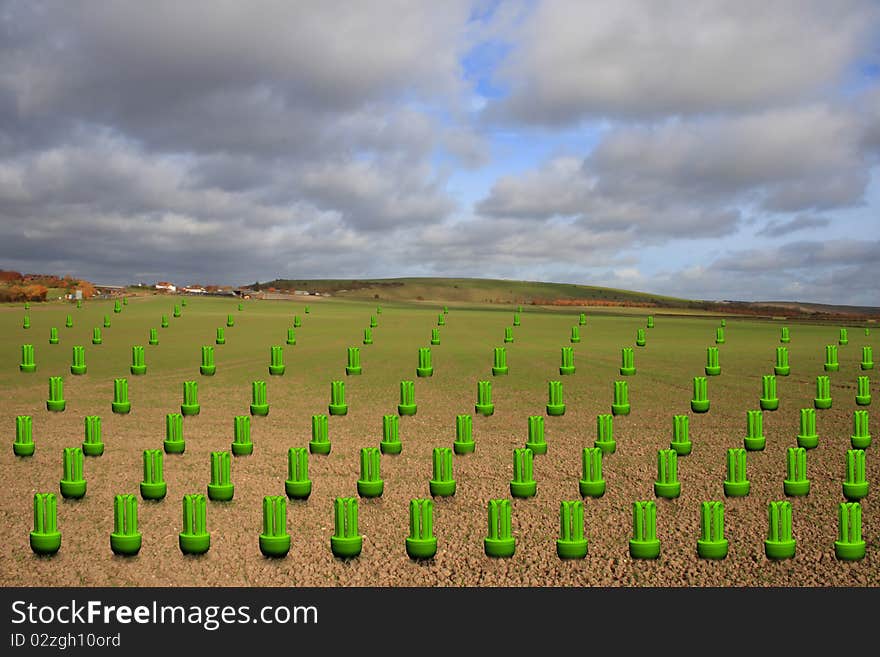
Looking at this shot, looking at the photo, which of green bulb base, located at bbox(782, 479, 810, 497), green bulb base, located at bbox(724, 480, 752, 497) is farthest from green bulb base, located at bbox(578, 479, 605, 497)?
green bulb base, located at bbox(782, 479, 810, 497)

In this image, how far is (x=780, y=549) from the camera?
1364cm

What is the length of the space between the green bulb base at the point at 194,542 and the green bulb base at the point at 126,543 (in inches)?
34.2

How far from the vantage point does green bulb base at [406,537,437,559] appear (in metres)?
13.2

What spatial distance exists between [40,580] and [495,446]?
496 inches

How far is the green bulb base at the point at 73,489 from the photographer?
1609 cm

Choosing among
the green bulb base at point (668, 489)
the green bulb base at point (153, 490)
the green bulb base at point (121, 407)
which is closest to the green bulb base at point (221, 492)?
the green bulb base at point (153, 490)

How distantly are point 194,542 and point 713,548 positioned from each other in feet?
32.8

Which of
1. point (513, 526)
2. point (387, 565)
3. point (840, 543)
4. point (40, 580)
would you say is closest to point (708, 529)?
point (840, 543)

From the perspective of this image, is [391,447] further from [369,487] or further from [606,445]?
[606,445]

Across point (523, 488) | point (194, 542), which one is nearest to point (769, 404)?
point (523, 488)

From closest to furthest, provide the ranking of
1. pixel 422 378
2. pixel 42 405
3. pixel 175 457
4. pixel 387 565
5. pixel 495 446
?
pixel 387 565, pixel 175 457, pixel 495 446, pixel 42 405, pixel 422 378

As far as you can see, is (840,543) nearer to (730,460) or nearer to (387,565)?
(730,460)

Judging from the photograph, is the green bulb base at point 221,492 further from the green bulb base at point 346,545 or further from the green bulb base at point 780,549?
the green bulb base at point 780,549

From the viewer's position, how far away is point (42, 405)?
87.1ft
